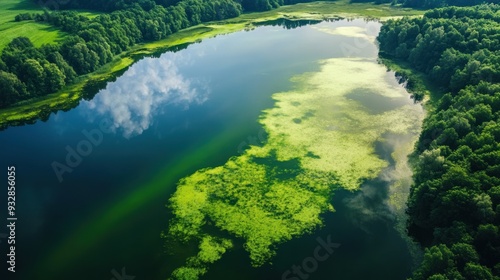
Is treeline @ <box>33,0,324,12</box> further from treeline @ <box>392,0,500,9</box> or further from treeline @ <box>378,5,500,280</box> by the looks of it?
treeline @ <box>378,5,500,280</box>

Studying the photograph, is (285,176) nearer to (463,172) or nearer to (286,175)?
(286,175)

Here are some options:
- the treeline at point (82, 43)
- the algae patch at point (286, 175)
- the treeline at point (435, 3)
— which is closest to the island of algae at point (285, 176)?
the algae patch at point (286, 175)

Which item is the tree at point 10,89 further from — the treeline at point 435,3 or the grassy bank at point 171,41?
the treeline at point 435,3

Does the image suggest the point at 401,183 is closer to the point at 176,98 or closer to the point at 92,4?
the point at 176,98

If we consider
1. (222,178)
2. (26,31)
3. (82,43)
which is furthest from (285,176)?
(26,31)

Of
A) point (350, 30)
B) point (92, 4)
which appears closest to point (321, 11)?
point (350, 30)

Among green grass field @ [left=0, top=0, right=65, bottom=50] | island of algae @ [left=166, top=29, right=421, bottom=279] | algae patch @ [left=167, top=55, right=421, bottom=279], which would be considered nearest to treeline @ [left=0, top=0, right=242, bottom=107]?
green grass field @ [left=0, top=0, right=65, bottom=50]
